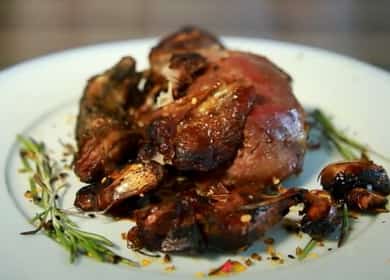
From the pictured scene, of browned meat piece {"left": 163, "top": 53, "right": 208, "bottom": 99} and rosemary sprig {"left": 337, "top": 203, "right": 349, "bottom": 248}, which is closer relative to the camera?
rosemary sprig {"left": 337, "top": 203, "right": 349, "bottom": 248}

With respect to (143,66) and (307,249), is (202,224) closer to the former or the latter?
(307,249)

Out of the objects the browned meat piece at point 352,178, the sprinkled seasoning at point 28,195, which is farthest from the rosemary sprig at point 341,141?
the sprinkled seasoning at point 28,195

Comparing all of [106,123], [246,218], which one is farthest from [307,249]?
[106,123]

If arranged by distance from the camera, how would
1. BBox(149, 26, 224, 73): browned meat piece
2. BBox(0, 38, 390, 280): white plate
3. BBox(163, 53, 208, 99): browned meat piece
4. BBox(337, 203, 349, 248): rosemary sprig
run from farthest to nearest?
BBox(149, 26, 224, 73): browned meat piece < BBox(163, 53, 208, 99): browned meat piece < BBox(337, 203, 349, 248): rosemary sprig < BBox(0, 38, 390, 280): white plate

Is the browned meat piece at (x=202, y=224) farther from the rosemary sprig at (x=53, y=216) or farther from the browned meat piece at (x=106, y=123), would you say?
the browned meat piece at (x=106, y=123)

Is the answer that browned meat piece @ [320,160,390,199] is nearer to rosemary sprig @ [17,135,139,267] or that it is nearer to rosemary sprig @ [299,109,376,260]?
rosemary sprig @ [299,109,376,260]

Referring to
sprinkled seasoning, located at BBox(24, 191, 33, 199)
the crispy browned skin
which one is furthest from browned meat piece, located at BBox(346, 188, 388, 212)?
sprinkled seasoning, located at BBox(24, 191, 33, 199)

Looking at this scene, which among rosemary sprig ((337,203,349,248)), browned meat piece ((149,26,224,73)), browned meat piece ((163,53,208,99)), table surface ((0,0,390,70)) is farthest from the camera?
table surface ((0,0,390,70))
